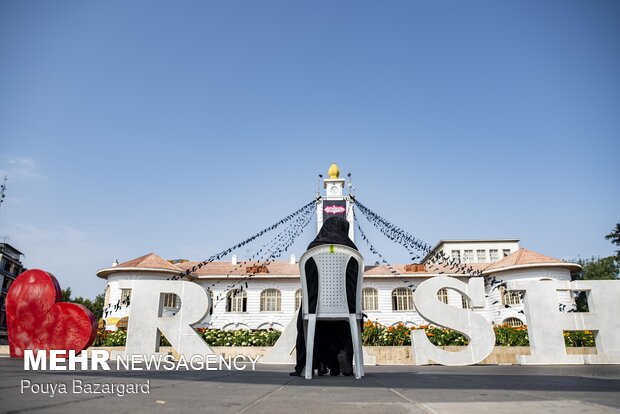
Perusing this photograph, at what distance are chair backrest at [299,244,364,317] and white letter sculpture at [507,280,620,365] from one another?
24.3 feet

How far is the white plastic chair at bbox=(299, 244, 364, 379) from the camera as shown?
16.0 ft

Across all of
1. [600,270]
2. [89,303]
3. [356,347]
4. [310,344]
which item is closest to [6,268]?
[89,303]

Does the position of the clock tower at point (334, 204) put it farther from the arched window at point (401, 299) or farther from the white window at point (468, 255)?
the white window at point (468, 255)

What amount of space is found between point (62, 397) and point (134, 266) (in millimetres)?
25217

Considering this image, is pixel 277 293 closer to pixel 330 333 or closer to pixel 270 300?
pixel 270 300

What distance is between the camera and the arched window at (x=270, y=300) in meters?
26.6

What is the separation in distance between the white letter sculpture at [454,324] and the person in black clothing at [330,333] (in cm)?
499

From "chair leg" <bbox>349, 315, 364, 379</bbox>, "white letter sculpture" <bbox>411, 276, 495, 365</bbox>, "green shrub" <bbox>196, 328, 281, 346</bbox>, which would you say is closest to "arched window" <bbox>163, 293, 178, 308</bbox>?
"green shrub" <bbox>196, 328, 281, 346</bbox>

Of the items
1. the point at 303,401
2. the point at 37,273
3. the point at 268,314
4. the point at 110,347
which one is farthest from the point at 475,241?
the point at 303,401

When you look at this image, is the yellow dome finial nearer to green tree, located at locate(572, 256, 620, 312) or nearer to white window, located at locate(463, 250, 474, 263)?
white window, located at locate(463, 250, 474, 263)

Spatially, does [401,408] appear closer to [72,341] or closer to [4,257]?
[72,341]

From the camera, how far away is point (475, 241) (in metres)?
41.8

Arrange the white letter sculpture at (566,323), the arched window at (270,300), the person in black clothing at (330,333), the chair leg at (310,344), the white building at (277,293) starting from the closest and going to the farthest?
the chair leg at (310,344) → the person in black clothing at (330,333) → the white letter sculpture at (566,323) → the white building at (277,293) → the arched window at (270,300)

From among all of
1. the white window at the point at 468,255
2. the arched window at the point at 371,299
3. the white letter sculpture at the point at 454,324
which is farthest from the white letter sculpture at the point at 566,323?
the white window at the point at 468,255
